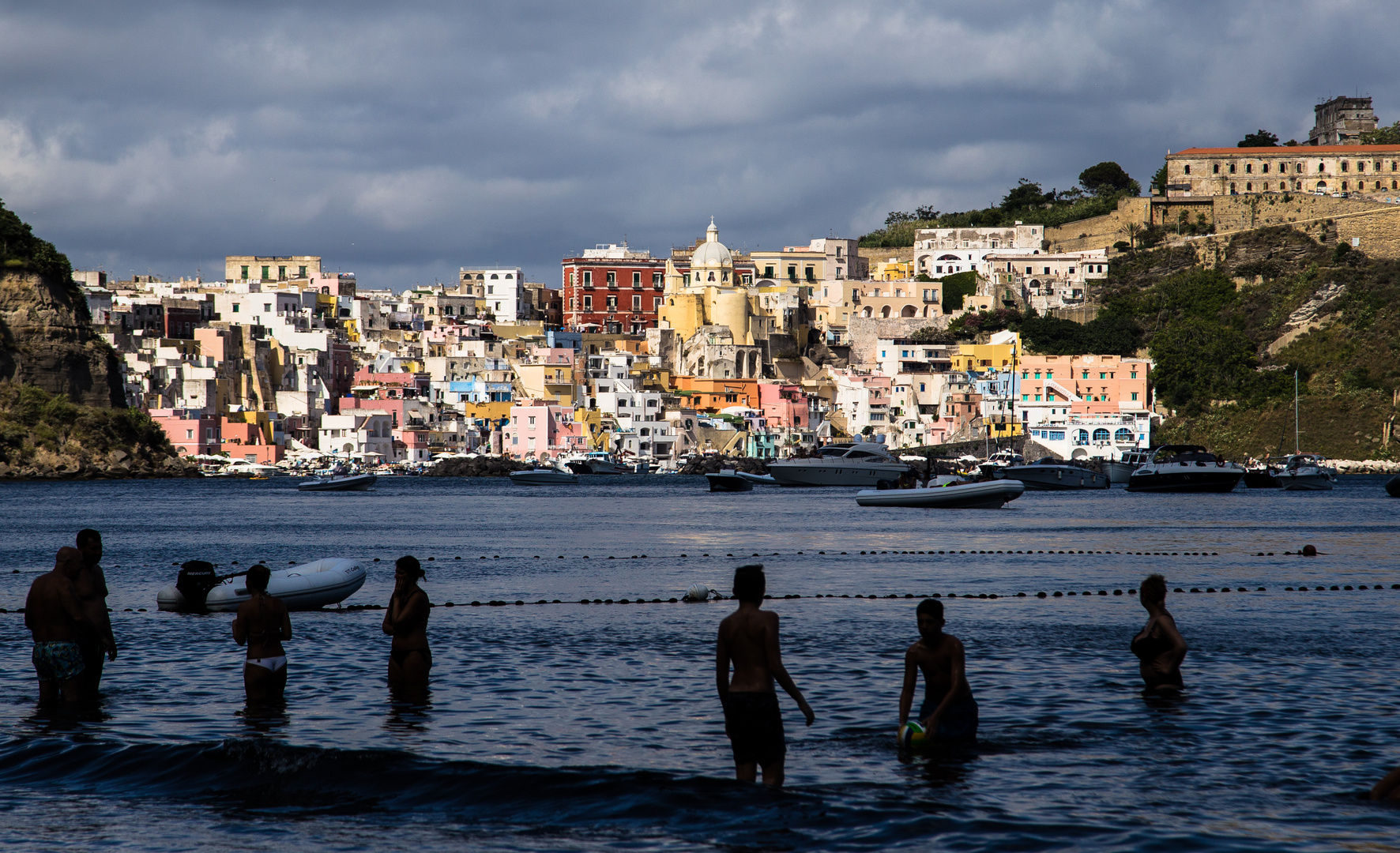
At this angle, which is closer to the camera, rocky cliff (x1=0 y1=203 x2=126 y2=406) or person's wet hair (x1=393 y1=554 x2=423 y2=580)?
person's wet hair (x1=393 y1=554 x2=423 y2=580)

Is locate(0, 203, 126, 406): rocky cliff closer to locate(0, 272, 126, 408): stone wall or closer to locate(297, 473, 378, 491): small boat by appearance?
locate(0, 272, 126, 408): stone wall

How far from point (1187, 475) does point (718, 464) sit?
47199 mm

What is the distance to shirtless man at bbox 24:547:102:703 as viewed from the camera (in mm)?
12969

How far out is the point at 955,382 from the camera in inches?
4739

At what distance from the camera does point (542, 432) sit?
120 metres

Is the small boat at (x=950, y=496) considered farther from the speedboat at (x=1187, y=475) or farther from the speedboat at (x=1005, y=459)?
the speedboat at (x=1005, y=459)

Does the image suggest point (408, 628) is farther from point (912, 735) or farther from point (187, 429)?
point (187, 429)

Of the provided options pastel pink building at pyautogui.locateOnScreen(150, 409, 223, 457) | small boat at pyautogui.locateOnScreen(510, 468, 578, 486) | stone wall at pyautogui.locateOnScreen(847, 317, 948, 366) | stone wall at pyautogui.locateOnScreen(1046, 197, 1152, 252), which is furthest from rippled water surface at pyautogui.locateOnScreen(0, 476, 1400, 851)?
stone wall at pyautogui.locateOnScreen(1046, 197, 1152, 252)

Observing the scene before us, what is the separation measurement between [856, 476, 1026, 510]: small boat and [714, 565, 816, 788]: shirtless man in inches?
1745

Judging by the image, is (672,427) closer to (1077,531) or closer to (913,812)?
(1077,531)

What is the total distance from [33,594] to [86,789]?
2.23 metres

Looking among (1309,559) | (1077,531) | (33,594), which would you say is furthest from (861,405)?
(33,594)

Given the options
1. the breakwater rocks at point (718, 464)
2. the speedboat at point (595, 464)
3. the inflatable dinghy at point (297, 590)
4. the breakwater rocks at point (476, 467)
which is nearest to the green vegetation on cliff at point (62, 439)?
the breakwater rocks at point (476, 467)

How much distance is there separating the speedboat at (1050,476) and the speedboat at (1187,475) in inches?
257
